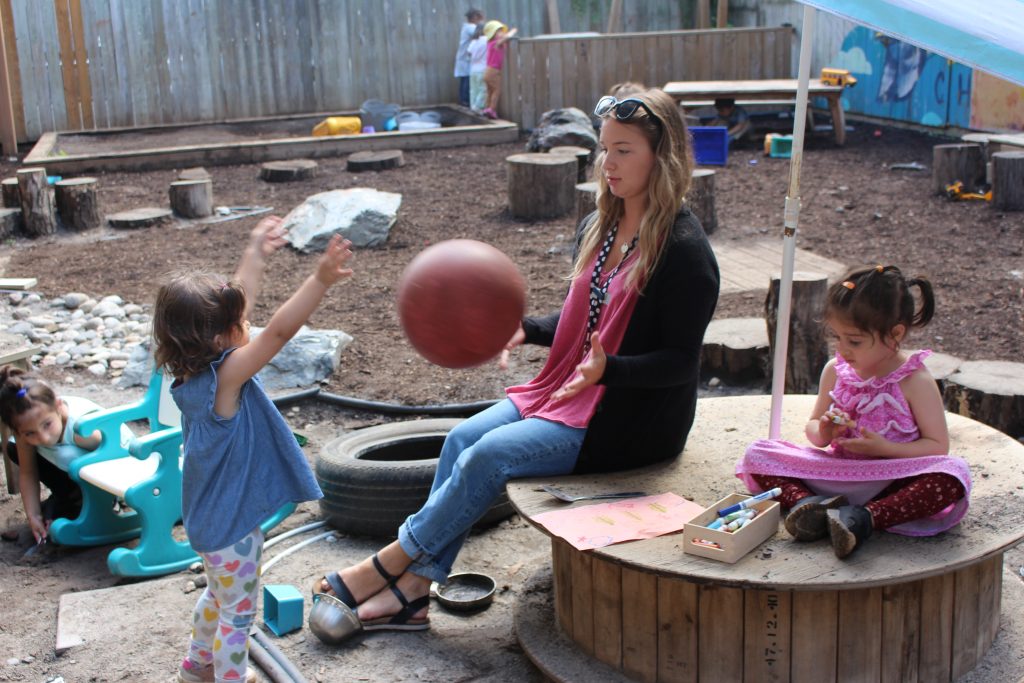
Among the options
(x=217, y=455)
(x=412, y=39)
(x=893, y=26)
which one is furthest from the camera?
(x=412, y=39)

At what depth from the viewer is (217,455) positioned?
3385mm

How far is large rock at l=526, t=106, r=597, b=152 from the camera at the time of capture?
517 inches

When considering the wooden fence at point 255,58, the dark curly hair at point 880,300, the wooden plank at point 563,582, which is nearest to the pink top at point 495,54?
the wooden fence at point 255,58

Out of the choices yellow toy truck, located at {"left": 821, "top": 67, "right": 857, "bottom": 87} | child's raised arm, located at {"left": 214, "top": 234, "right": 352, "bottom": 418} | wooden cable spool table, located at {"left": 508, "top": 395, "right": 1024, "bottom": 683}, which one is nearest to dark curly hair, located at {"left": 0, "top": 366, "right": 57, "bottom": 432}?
child's raised arm, located at {"left": 214, "top": 234, "right": 352, "bottom": 418}

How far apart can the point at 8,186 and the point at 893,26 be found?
33.1 feet

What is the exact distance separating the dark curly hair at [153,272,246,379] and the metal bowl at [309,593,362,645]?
3.37 ft

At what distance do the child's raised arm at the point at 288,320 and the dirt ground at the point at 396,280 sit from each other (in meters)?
1.10

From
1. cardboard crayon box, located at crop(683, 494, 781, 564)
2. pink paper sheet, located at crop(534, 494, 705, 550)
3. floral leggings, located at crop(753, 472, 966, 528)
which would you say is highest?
floral leggings, located at crop(753, 472, 966, 528)

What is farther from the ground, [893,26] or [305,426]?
[893,26]

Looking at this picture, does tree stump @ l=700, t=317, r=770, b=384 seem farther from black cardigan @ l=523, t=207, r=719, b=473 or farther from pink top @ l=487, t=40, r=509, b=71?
pink top @ l=487, t=40, r=509, b=71

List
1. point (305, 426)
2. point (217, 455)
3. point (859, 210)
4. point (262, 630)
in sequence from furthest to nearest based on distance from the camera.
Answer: point (859, 210), point (305, 426), point (262, 630), point (217, 455)

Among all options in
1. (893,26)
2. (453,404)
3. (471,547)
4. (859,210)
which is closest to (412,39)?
(859,210)

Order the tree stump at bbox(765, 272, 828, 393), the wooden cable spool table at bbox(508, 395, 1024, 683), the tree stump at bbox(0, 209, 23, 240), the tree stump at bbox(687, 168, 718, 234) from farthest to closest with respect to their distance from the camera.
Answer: the tree stump at bbox(0, 209, 23, 240) → the tree stump at bbox(687, 168, 718, 234) → the tree stump at bbox(765, 272, 828, 393) → the wooden cable spool table at bbox(508, 395, 1024, 683)

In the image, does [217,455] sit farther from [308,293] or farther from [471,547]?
[471,547]
